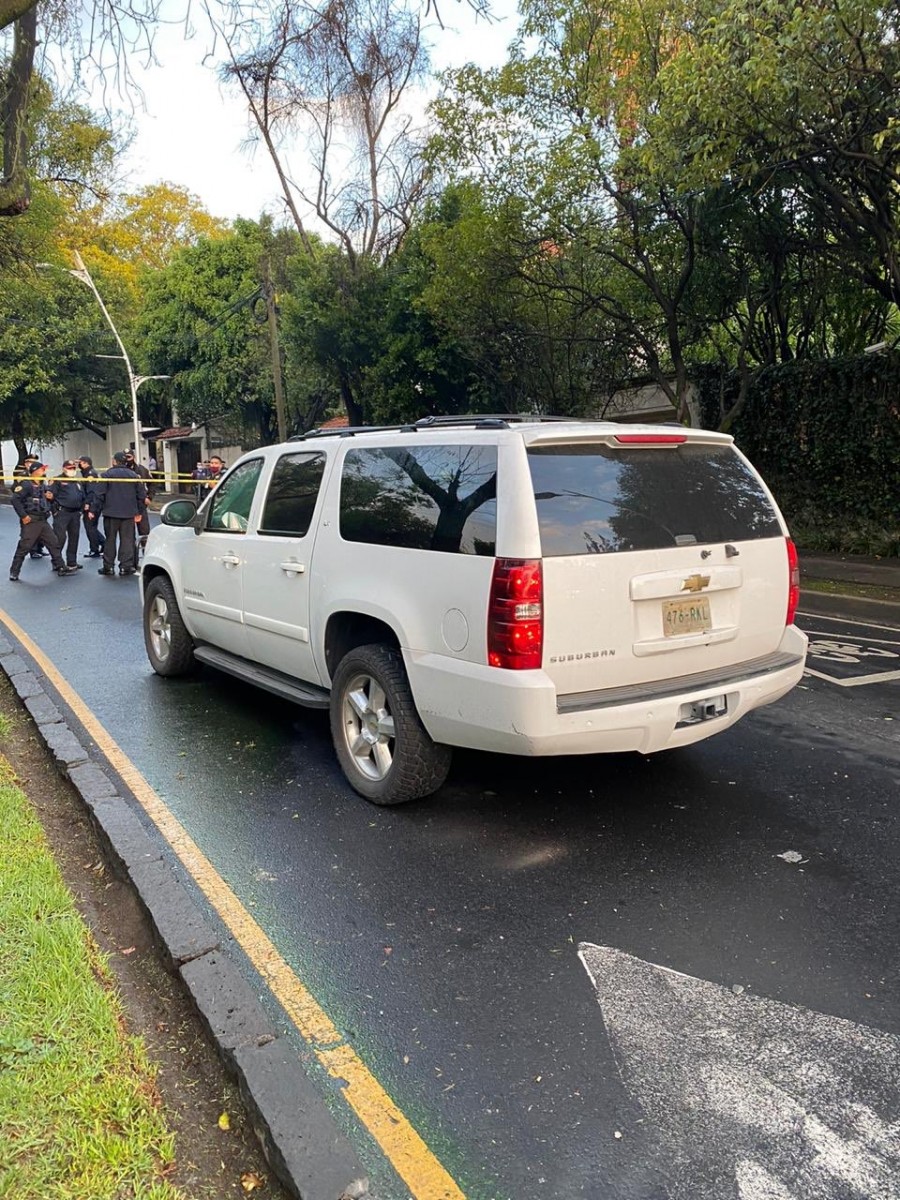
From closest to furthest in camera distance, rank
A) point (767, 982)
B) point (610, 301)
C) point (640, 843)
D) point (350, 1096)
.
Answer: point (350, 1096) → point (767, 982) → point (640, 843) → point (610, 301)

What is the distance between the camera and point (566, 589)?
360 centimetres

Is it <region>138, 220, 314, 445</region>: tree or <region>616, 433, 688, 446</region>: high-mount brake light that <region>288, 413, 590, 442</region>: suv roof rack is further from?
<region>138, 220, 314, 445</region>: tree

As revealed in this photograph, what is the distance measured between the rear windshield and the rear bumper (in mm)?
612

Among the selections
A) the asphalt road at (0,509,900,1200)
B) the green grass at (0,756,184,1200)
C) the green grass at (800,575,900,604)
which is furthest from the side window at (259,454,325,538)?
the green grass at (800,575,900,604)

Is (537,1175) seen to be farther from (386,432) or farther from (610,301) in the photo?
(610,301)

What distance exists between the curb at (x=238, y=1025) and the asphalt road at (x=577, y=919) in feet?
0.49

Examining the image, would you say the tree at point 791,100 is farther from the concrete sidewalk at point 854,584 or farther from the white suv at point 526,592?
the white suv at point 526,592

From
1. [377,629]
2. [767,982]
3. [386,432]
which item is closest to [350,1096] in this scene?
[767,982]

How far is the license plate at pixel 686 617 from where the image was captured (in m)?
3.91

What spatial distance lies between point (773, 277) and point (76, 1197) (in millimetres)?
14616

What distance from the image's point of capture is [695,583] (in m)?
3.97

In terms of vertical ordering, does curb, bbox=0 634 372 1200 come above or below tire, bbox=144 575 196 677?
below

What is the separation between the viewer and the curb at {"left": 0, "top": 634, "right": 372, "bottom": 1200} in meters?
2.17

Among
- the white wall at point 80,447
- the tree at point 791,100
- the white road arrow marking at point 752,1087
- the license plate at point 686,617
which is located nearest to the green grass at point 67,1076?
the white road arrow marking at point 752,1087
